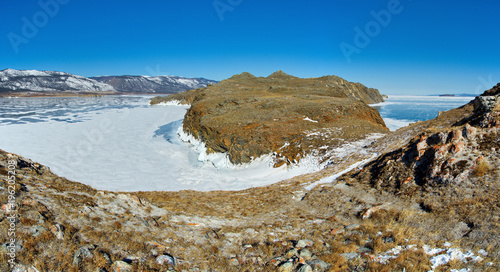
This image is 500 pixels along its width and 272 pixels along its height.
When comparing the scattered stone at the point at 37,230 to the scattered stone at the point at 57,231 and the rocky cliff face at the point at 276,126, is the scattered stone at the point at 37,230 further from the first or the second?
the rocky cliff face at the point at 276,126

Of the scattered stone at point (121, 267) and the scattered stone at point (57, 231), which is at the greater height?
the scattered stone at point (57, 231)

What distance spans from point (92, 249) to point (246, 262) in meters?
3.45

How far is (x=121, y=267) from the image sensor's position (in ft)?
16.3

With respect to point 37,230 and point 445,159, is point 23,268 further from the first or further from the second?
point 445,159

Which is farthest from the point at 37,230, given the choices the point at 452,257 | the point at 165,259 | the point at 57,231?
the point at 452,257

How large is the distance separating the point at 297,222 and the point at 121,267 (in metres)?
5.42

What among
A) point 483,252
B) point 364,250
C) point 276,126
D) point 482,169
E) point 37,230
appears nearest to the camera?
point 37,230

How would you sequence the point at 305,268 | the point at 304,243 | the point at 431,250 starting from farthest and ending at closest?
the point at 304,243
the point at 431,250
the point at 305,268

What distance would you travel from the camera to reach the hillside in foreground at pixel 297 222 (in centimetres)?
527

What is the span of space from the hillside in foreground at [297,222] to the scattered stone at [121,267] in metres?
0.02

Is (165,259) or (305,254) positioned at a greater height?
(165,259)

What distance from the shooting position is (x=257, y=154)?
20078mm

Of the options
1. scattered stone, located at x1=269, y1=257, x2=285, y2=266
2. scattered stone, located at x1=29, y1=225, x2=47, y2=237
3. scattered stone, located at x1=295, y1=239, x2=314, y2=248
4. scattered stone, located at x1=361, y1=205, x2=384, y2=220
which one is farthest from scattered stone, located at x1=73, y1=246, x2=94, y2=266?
scattered stone, located at x1=361, y1=205, x2=384, y2=220

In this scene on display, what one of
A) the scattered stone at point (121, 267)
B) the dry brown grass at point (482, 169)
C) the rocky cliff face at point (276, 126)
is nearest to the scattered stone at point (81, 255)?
the scattered stone at point (121, 267)
